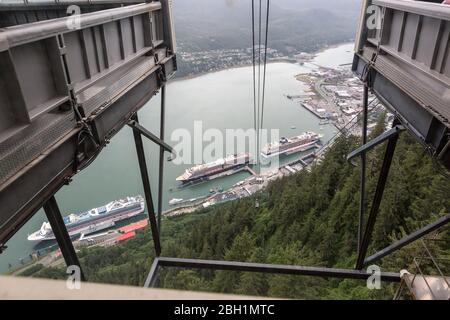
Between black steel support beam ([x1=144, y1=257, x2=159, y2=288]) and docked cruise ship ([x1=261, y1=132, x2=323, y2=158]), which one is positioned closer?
black steel support beam ([x1=144, y1=257, x2=159, y2=288])

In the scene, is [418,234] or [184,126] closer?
[418,234]

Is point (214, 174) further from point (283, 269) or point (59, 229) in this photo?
point (59, 229)

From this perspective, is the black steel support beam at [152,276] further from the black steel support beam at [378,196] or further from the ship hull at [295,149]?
the ship hull at [295,149]

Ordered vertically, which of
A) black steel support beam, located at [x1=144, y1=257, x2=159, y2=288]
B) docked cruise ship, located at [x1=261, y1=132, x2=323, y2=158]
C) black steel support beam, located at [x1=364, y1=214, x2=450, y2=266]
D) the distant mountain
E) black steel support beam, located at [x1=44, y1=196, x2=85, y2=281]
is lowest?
docked cruise ship, located at [x1=261, y1=132, x2=323, y2=158]

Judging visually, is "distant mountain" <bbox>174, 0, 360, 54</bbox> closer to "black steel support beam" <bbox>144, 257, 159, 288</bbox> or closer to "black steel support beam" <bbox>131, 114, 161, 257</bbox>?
"black steel support beam" <bbox>131, 114, 161, 257</bbox>

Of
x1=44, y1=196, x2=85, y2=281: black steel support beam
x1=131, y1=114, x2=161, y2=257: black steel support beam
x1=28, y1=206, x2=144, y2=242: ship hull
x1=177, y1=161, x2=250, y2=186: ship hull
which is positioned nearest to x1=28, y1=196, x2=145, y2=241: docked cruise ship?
x1=28, y1=206, x2=144, y2=242: ship hull

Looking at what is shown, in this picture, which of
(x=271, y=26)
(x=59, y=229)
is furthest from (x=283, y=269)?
(x=271, y=26)
